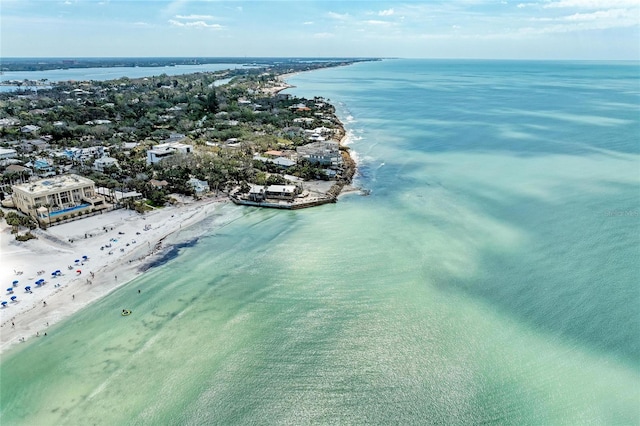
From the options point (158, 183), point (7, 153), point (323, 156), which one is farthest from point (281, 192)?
point (7, 153)

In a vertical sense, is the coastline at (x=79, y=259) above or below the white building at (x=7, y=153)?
below

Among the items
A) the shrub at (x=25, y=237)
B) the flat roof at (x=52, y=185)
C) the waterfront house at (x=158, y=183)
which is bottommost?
the shrub at (x=25, y=237)

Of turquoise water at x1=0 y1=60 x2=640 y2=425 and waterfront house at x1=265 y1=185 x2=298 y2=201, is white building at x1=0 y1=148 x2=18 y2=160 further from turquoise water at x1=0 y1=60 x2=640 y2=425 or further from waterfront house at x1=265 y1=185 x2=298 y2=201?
waterfront house at x1=265 y1=185 x2=298 y2=201

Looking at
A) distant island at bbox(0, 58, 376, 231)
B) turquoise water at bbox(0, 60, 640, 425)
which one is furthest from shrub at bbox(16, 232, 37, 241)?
turquoise water at bbox(0, 60, 640, 425)

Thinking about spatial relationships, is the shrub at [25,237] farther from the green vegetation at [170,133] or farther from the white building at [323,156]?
the white building at [323,156]

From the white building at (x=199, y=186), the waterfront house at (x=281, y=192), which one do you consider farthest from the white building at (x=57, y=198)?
the waterfront house at (x=281, y=192)

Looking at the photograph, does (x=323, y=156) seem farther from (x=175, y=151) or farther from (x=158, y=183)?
(x=158, y=183)

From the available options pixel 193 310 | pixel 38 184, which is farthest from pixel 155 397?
pixel 38 184
